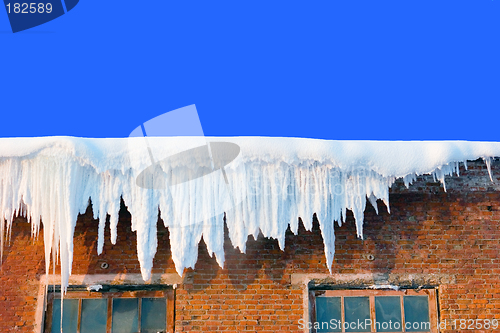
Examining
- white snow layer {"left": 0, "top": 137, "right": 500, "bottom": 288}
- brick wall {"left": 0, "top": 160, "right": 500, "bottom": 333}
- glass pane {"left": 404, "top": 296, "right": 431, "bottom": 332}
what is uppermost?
white snow layer {"left": 0, "top": 137, "right": 500, "bottom": 288}

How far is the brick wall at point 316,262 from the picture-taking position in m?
5.27

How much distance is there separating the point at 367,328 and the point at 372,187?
1.64 metres

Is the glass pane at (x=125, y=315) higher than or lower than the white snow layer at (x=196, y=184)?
lower

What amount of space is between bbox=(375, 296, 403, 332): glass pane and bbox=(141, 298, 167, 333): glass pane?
2.42 metres

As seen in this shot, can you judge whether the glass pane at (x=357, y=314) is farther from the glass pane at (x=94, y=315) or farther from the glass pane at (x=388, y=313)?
the glass pane at (x=94, y=315)

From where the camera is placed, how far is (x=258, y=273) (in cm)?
539

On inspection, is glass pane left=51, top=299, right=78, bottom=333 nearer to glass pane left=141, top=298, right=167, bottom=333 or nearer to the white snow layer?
Result: the white snow layer

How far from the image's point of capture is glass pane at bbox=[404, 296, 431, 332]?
17.5 ft

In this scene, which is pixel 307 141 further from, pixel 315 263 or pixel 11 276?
pixel 11 276

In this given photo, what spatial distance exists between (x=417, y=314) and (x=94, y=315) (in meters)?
3.67

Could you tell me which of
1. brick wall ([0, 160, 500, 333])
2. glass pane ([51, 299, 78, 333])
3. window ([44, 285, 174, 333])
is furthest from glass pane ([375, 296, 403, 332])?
glass pane ([51, 299, 78, 333])

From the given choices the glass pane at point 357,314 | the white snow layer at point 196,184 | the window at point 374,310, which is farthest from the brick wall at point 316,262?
the white snow layer at point 196,184

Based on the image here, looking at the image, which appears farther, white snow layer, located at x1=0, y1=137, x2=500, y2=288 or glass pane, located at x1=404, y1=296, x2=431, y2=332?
glass pane, located at x1=404, y1=296, x2=431, y2=332

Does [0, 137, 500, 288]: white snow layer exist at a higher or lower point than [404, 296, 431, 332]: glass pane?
higher
